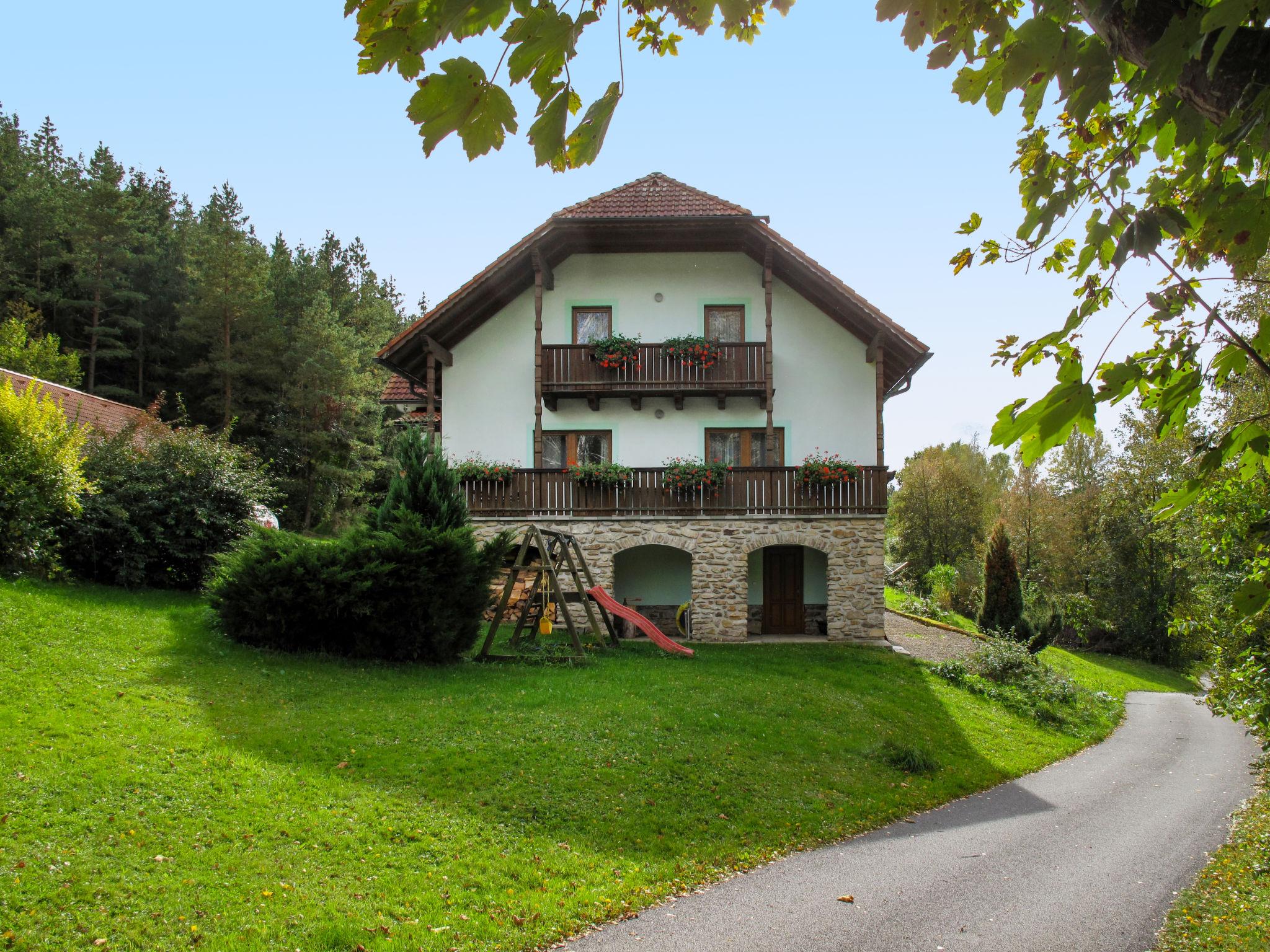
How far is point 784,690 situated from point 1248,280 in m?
11.0

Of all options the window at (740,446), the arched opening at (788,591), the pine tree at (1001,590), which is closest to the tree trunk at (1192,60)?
the arched opening at (788,591)

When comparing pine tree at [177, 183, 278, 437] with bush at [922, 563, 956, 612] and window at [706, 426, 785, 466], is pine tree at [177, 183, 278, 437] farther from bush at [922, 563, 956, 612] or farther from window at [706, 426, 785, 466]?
bush at [922, 563, 956, 612]

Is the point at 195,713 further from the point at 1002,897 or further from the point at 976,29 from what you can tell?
the point at 976,29

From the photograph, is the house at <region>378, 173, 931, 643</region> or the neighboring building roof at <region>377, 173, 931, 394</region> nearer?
the house at <region>378, 173, 931, 643</region>

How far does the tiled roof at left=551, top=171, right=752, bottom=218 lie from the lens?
19062mm

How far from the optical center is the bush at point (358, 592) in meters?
12.3

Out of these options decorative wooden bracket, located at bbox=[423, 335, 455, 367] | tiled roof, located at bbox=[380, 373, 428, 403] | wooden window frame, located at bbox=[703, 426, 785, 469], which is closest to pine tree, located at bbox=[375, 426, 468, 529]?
decorative wooden bracket, located at bbox=[423, 335, 455, 367]

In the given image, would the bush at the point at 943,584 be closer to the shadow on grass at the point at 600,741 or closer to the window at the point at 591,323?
the window at the point at 591,323

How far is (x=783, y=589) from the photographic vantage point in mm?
19688

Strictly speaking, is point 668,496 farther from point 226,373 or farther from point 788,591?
point 226,373

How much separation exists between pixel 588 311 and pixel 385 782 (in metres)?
14.4

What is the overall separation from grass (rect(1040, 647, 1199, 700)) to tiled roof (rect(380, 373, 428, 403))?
18.3 m

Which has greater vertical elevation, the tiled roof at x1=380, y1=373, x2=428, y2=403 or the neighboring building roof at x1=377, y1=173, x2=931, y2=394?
the neighboring building roof at x1=377, y1=173, x2=931, y2=394

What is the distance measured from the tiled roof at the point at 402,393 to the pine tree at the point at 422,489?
728 cm
